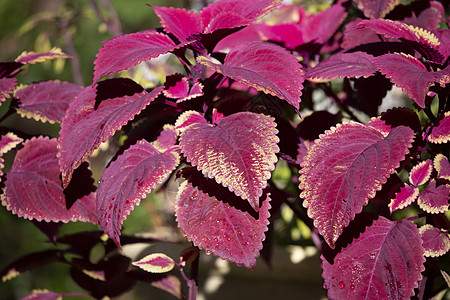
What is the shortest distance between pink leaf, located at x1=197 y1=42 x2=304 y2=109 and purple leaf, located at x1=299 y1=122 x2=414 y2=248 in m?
0.08

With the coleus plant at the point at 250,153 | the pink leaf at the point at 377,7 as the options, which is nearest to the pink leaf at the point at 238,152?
the coleus plant at the point at 250,153

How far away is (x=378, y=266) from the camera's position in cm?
51

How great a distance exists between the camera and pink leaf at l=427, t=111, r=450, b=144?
531mm

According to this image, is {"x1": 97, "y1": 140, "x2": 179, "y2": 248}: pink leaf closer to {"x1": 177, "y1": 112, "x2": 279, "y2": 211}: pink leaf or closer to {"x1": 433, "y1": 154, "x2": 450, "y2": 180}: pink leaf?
{"x1": 177, "y1": 112, "x2": 279, "y2": 211}: pink leaf

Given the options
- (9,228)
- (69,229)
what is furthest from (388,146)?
(9,228)

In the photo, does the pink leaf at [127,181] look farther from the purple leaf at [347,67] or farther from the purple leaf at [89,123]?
the purple leaf at [347,67]

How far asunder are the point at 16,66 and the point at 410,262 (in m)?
0.64

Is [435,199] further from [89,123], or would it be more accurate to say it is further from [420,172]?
[89,123]

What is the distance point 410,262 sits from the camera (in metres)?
0.50

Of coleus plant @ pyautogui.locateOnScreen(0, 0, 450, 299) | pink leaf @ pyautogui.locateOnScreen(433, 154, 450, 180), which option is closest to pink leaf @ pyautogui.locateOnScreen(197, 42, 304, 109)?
coleus plant @ pyautogui.locateOnScreen(0, 0, 450, 299)

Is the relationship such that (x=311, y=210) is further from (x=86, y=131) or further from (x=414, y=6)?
(x=414, y=6)

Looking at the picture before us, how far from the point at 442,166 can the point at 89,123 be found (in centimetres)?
46

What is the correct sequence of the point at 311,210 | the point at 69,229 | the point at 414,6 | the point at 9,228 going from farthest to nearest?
1. the point at 9,228
2. the point at 69,229
3. the point at 414,6
4. the point at 311,210

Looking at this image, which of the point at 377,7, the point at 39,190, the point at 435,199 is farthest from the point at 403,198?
the point at 39,190
